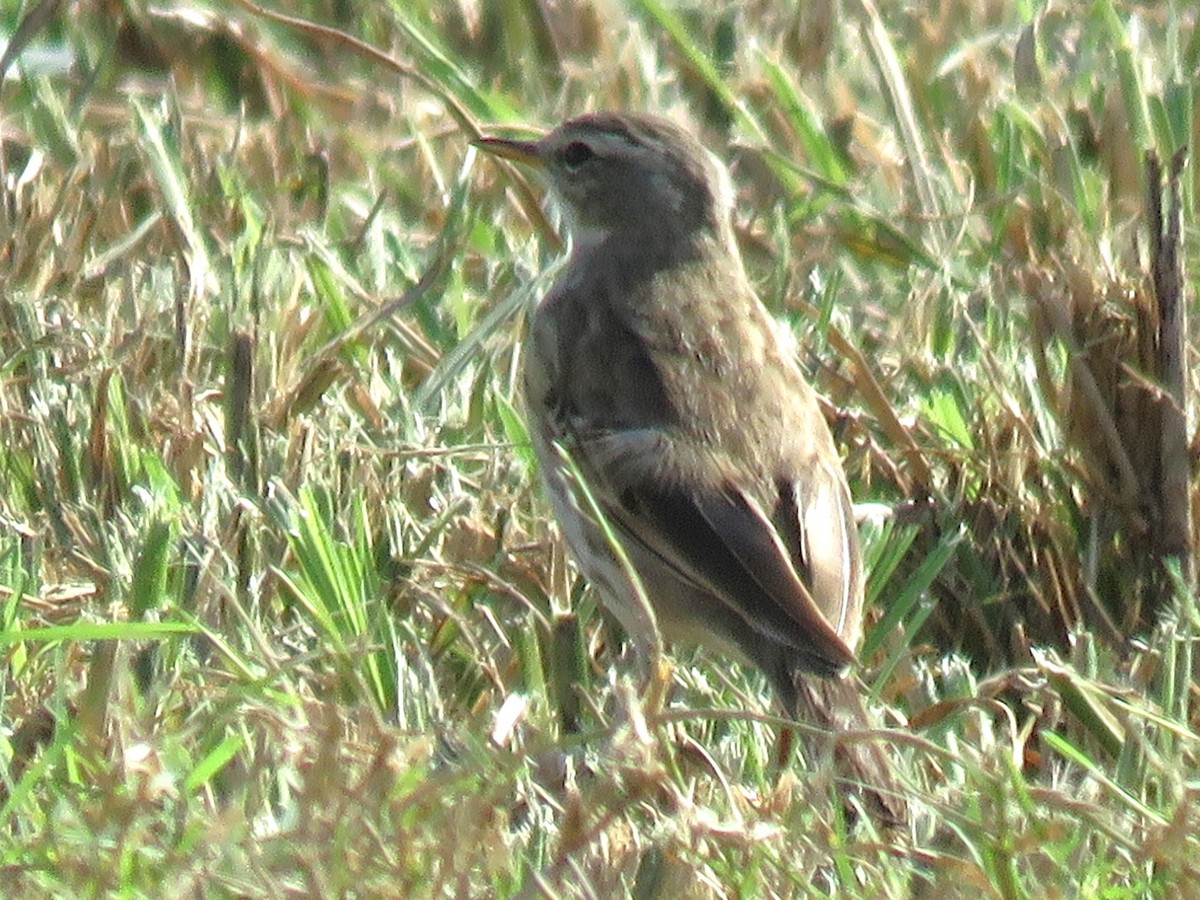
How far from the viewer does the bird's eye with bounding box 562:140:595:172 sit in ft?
20.0

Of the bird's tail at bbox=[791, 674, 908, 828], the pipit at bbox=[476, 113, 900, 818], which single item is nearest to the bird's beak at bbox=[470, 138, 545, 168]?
the pipit at bbox=[476, 113, 900, 818]

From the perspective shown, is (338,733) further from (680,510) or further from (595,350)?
(595,350)

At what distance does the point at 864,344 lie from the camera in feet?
20.5

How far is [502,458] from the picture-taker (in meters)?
5.61

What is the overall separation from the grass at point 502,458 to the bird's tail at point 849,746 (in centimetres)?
6

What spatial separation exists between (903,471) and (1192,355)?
642 mm

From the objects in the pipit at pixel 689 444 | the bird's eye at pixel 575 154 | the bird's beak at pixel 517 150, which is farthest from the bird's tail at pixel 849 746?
the bird's beak at pixel 517 150

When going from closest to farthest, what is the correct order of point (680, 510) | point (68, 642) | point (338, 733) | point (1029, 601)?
point (338, 733) → point (68, 642) → point (680, 510) → point (1029, 601)

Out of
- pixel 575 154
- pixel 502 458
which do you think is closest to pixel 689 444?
pixel 502 458

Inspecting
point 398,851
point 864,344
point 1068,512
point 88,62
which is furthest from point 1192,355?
point 88,62

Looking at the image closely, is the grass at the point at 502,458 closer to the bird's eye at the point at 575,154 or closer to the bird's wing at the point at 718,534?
the bird's wing at the point at 718,534

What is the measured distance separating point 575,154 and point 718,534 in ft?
5.23

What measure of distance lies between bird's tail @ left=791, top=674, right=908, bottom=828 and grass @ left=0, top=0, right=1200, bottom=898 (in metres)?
0.06

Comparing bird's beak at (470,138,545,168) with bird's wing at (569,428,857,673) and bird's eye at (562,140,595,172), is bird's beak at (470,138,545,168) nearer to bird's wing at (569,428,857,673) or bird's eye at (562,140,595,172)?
bird's eye at (562,140,595,172)
